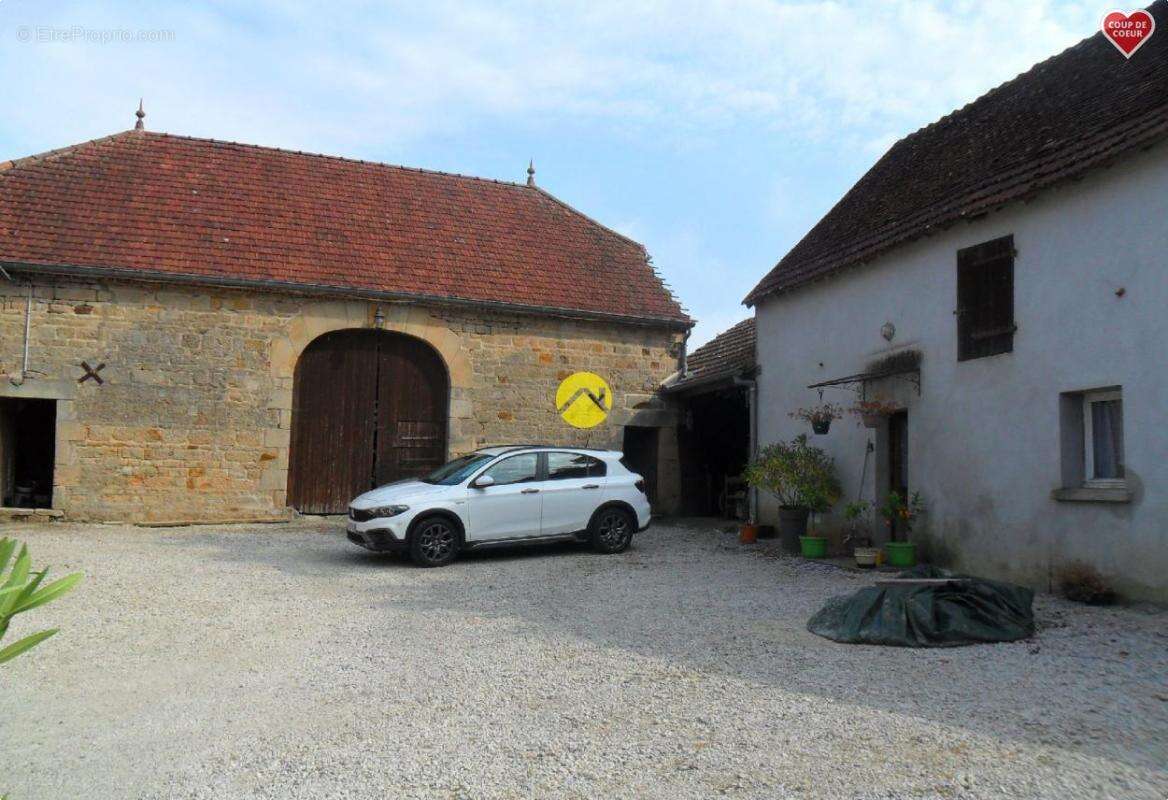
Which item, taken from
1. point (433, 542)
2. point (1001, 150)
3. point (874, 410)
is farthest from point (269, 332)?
point (1001, 150)

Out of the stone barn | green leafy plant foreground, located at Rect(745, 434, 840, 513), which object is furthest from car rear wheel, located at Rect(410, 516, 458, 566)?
the stone barn

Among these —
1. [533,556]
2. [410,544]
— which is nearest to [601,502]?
[533,556]

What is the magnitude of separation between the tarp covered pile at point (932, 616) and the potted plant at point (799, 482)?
4444mm

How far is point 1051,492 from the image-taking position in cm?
820

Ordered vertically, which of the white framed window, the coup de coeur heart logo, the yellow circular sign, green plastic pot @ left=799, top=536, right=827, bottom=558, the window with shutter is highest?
the coup de coeur heart logo

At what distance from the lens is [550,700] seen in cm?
490

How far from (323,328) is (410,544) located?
5.78 meters

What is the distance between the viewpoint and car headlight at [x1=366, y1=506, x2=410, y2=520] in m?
9.88

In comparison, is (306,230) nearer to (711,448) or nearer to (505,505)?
(505,505)

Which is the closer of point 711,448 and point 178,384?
point 178,384

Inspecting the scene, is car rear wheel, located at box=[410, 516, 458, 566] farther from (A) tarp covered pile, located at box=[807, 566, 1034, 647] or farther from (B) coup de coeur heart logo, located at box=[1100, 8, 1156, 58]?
(B) coup de coeur heart logo, located at box=[1100, 8, 1156, 58]

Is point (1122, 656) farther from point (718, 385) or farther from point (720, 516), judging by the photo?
point (720, 516)

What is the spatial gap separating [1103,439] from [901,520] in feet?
9.43

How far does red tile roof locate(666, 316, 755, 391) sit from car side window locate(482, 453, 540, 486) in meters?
4.62
